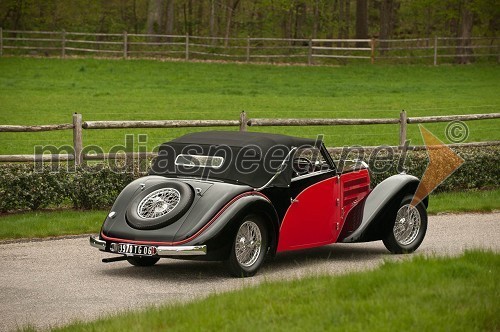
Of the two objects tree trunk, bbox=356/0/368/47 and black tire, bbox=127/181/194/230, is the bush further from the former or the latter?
tree trunk, bbox=356/0/368/47

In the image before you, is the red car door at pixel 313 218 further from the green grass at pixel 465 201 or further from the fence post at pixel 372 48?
the fence post at pixel 372 48

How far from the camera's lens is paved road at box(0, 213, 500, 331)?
28.6 feet

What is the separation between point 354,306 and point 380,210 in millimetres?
4240

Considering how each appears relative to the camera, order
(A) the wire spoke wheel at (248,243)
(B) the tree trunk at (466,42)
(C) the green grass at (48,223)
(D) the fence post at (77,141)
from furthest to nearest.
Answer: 1. (B) the tree trunk at (466,42)
2. (D) the fence post at (77,141)
3. (C) the green grass at (48,223)
4. (A) the wire spoke wheel at (248,243)

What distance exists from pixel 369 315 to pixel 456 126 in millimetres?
20640

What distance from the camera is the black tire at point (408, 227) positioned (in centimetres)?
1173

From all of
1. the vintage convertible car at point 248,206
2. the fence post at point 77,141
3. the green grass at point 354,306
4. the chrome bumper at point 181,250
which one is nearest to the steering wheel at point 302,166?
the vintage convertible car at point 248,206

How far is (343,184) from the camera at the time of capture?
11.5 meters

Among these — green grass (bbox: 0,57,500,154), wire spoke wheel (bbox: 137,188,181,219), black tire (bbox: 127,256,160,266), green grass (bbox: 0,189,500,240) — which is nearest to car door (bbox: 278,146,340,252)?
wire spoke wheel (bbox: 137,188,181,219)

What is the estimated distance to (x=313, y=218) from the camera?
1095 cm

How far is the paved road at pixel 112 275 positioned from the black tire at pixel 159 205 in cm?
61

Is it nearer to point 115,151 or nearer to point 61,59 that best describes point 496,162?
point 115,151

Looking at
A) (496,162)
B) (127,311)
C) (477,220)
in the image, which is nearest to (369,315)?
(127,311)

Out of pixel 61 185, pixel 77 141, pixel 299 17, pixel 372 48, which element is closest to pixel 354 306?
pixel 61 185
